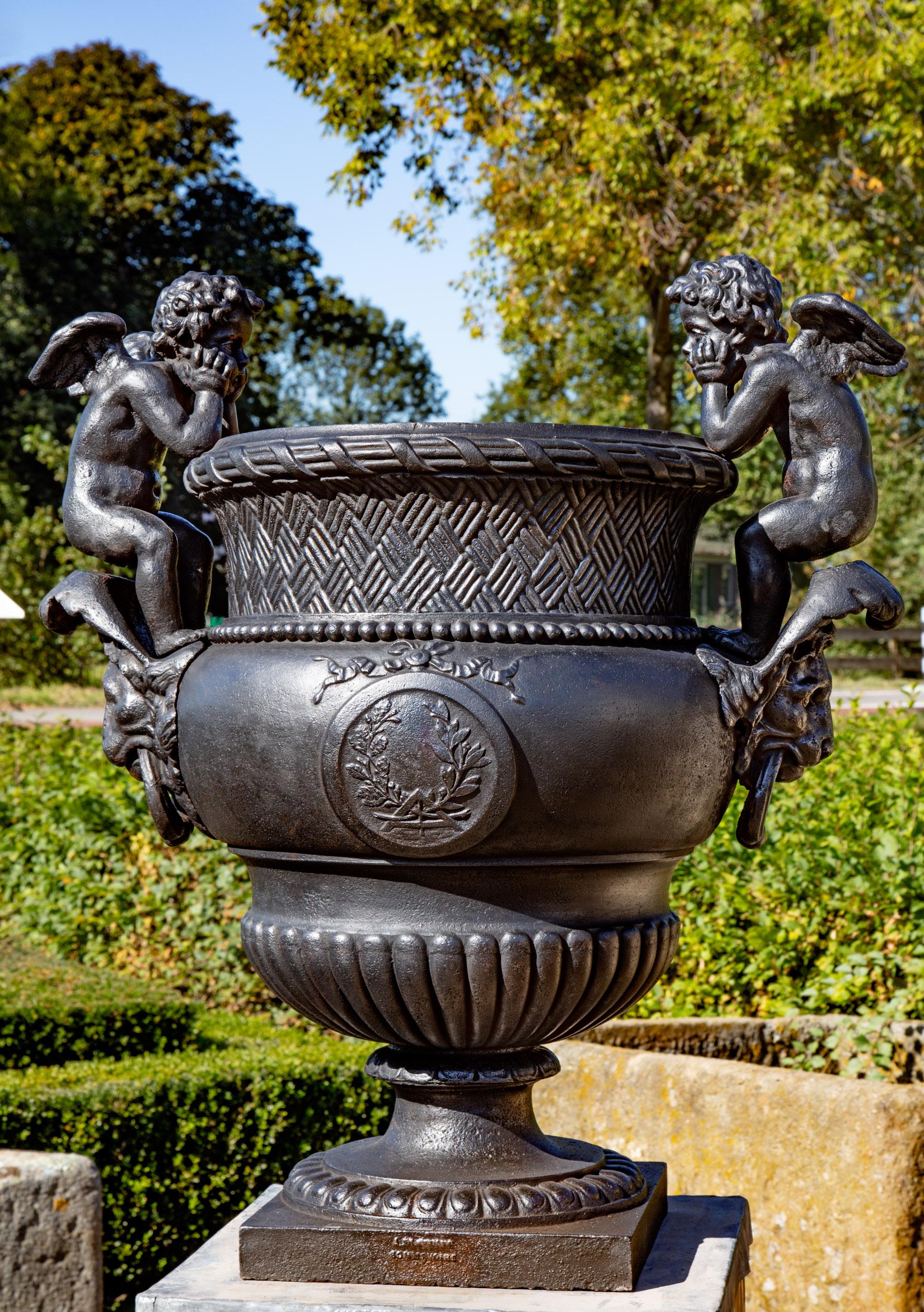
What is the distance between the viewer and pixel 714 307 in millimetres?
2428

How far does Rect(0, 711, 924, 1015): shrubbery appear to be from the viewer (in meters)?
4.42

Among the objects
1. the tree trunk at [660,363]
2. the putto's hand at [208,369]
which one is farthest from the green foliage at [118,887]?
the tree trunk at [660,363]

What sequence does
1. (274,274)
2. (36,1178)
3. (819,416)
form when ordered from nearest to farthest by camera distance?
(819,416)
(36,1178)
(274,274)

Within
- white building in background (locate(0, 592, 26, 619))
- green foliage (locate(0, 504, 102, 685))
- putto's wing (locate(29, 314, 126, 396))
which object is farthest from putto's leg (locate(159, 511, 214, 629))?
green foliage (locate(0, 504, 102, 685))

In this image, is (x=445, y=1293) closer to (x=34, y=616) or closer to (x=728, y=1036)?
(x=728, y=1036)

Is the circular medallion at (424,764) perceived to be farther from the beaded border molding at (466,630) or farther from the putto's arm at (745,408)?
the putto's arm at (745,408)

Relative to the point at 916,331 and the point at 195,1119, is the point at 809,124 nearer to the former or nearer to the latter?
the point at 916,331

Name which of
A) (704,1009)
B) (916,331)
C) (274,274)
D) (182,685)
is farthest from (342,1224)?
(274,274)

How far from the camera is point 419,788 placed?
6.88ft

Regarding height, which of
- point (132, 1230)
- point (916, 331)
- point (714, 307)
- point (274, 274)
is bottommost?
point (132, 1230)

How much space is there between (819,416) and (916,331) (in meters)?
9.14

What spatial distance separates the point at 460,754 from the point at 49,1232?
7.07ft

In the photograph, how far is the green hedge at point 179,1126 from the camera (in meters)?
3.99

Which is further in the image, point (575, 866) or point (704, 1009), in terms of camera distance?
point (704, 1009)
